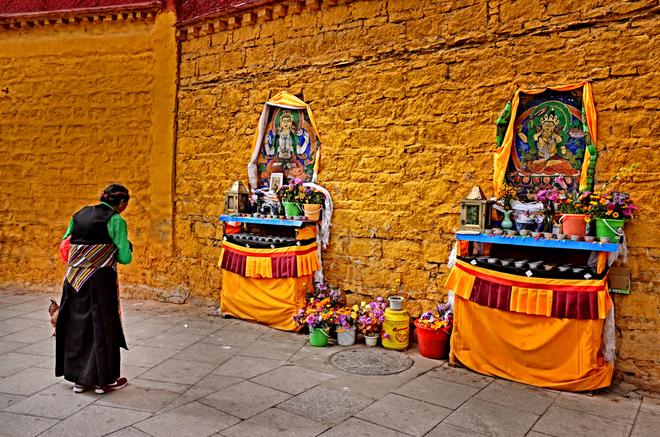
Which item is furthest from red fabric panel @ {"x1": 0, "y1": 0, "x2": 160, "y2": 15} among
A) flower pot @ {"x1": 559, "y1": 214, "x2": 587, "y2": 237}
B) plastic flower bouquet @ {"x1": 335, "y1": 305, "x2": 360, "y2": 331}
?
flower pot @ {"x1": 559, "y1": 214, "x2": 587, "y2": 237}

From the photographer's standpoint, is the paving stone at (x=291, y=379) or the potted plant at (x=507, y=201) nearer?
the paving stone at (x=291, y=379)

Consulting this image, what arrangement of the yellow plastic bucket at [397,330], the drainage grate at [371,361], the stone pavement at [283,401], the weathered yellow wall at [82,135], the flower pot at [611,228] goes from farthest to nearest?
1. the weathered yellow wall at [82,135]
2. the yellow plastic bucket at [397,330]
3. the drainage grate at [371,361]
4. the flower pot at [611,228]
5. the stone pavement at [283,401]

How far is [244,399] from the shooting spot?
3996mm

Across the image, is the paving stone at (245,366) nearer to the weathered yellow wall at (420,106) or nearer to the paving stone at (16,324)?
the weathered yellow wall at (420,106)

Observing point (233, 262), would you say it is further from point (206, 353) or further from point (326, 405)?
point (326, 405)

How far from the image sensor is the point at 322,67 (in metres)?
6.27

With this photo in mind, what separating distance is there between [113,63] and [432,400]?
280 inches

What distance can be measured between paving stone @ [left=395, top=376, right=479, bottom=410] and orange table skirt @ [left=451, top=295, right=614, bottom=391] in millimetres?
460

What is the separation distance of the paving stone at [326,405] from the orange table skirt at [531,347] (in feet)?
4.39

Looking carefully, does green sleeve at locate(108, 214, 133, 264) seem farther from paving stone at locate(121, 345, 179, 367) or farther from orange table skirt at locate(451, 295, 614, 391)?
orange table skirt at locate(451, 295, 614, 391)

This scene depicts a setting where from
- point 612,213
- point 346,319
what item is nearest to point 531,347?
point 612,213

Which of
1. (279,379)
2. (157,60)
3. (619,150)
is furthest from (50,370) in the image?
(619,150)

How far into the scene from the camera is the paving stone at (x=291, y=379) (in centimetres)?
427

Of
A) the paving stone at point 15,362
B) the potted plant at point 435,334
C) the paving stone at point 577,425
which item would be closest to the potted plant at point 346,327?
the potted plant at point 435,334
